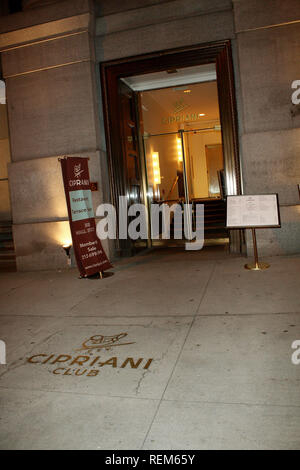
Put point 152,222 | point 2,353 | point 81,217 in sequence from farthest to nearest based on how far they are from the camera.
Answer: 1. point 152,222
2. point 81,217
3. point 2,353

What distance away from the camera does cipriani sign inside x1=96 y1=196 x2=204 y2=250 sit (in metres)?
8.25

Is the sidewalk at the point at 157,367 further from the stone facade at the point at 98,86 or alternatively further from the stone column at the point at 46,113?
the stone column at the point at 46,113

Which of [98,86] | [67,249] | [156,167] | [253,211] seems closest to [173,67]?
[98,86]

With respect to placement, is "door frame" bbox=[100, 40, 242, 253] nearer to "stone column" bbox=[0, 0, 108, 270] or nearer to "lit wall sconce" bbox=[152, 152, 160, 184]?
"stone column" bbox=[0, 0, 108, 270]

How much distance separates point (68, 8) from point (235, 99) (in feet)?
13.4

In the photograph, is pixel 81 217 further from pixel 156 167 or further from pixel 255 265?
pixel 156 167

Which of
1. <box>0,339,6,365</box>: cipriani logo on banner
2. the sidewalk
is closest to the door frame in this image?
the sidewalk

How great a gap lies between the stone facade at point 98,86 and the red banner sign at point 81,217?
4.27ft

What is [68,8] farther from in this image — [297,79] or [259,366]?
[259,366]

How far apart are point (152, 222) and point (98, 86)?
3736mm

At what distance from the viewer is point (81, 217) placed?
6.69m

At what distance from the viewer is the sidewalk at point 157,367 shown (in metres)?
2.30

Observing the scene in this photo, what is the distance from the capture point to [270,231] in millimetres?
7230
